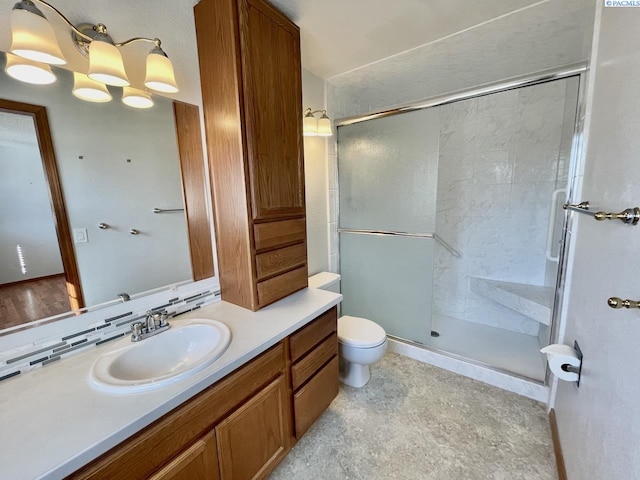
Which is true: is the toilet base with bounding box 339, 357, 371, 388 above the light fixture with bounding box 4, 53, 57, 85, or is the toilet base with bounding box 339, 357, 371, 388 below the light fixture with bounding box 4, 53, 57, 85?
below

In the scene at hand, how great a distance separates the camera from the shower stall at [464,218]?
6.44 feet

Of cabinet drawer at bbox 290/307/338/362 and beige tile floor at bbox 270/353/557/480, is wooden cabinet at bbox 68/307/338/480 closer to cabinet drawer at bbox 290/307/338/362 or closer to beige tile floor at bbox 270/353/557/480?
cabinet drawer at bbox 290/307/338/362

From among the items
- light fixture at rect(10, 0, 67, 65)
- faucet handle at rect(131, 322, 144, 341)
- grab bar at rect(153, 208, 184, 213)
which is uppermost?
light fixture at rect(10, 0, 67, 65)

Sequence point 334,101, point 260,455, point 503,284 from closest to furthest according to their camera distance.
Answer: point 260,455, point 334,101, point 503,284

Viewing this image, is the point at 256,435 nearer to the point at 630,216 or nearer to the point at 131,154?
the point at 131,154

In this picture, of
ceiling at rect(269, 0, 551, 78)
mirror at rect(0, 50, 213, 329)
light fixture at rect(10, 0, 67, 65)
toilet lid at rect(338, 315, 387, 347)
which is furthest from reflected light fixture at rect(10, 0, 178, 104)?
toilet lid at rect(338, 315, 387, 347)

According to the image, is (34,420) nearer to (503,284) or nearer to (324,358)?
(324,358)

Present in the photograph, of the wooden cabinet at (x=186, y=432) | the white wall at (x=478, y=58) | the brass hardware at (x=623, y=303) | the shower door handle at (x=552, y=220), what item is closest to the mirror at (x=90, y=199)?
the wooden cabinet at (x=186, y=432)

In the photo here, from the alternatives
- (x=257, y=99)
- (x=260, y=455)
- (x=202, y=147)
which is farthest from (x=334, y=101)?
(x=260, y=455)

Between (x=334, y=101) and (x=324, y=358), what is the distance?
2076 millimetres

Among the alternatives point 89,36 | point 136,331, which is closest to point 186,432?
point 136,331

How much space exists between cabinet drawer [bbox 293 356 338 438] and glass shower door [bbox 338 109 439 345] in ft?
2.85

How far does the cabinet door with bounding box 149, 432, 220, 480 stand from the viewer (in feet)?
2.61

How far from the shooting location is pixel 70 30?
3.26 feet
